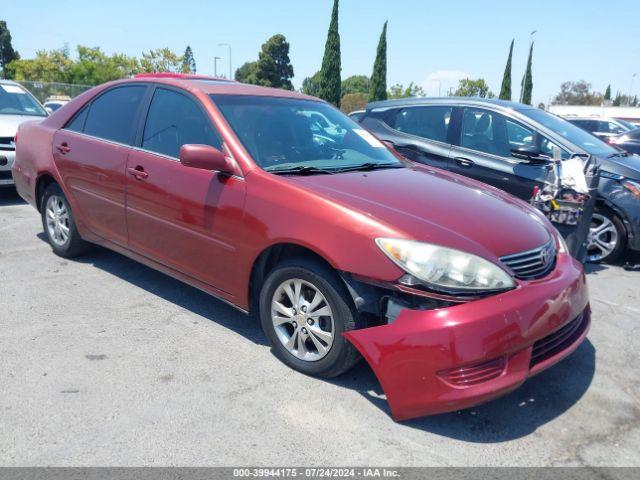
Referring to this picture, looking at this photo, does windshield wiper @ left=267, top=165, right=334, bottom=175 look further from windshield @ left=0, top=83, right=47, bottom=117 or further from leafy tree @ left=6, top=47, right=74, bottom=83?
leafy tree @ left=6, top=47, right=74, bottom=83

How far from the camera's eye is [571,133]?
6.21 metres

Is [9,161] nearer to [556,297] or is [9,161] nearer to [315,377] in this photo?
[315,377]

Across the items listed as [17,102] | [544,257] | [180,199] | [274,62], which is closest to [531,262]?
[544,257]

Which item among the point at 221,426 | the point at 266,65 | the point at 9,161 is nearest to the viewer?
the point at 221,426

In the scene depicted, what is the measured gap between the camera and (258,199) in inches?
128

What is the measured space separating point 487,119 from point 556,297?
379cm

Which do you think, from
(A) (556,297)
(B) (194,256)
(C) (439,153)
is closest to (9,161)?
(B) (194,256)

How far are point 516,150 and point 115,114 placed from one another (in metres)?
3.86

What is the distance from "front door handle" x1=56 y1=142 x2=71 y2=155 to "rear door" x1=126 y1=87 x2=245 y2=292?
1.00m

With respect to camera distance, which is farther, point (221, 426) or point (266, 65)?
point (266, 65)

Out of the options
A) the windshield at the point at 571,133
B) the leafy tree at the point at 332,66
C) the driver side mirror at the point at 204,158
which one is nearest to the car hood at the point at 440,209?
the driver side mirror at the point at 204,158

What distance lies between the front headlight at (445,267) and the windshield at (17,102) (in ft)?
25.7

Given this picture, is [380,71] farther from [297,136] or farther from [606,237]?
[297,136]

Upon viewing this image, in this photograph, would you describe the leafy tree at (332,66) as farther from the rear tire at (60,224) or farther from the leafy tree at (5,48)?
the leafy tree at (5,48)
